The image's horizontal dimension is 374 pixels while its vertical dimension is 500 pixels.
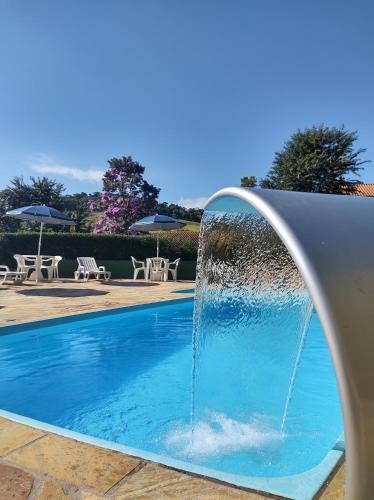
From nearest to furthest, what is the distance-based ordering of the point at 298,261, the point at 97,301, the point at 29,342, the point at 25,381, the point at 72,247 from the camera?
the point at 298,261, the point at 25,381, the point at 29,342, the point at 97,301, the point at 72,247

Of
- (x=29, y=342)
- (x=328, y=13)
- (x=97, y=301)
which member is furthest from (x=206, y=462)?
(x=328, y=13)

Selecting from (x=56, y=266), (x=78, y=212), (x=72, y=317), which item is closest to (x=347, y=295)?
(x=72, y=317)

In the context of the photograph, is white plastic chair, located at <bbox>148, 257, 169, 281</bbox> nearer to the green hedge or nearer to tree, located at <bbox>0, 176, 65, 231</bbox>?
the green hedge

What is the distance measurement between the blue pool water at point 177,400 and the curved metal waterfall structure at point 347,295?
102 cm

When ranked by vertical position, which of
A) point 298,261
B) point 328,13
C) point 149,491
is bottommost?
point 149,491

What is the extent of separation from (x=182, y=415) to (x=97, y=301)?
18.5 feet

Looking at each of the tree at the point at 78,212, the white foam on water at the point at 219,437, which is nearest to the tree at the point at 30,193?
the tree at the point at 78,212

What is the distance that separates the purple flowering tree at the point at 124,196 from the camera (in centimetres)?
2662

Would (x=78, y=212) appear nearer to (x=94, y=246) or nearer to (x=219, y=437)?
(x=94, y=246)

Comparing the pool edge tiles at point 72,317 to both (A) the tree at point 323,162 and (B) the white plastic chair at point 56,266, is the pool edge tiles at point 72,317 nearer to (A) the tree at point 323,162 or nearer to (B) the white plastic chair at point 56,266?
(B) the white plastic chair at point 56,266

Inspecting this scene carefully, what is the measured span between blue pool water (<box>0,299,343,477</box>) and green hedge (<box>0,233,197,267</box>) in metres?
11.6

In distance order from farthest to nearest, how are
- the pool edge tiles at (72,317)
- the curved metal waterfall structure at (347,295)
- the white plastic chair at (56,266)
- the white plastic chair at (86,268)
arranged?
the white plastic chair at (86,268), the white plastic chair at (56,266), the pool edge tiles at (72,317), the curved metal waterfall structure at (347,295)

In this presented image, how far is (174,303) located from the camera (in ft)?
32.7

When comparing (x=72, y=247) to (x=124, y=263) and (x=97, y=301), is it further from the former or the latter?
(x=97, y=301)
